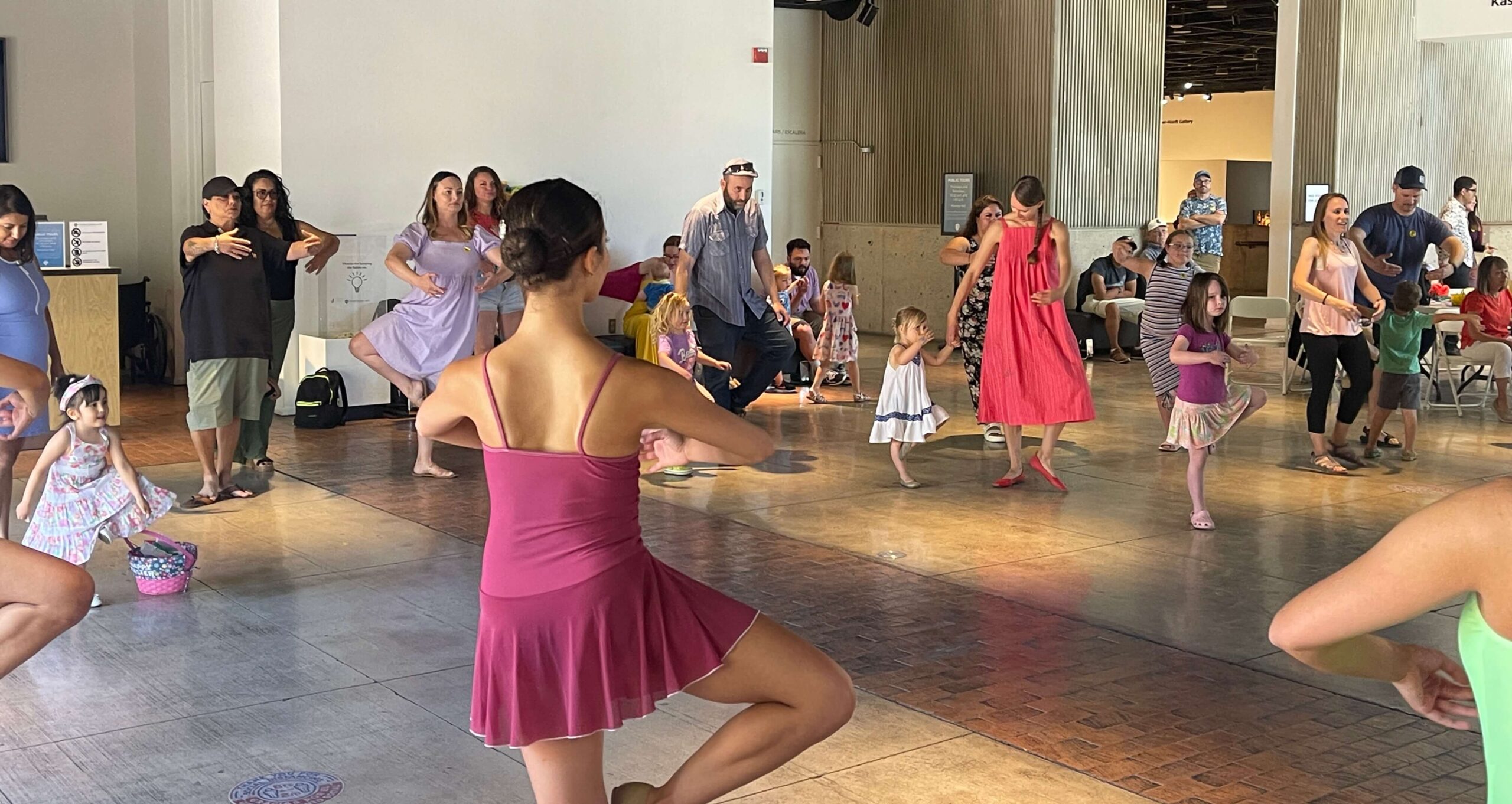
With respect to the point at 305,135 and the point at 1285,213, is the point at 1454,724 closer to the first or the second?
the point at 305,135

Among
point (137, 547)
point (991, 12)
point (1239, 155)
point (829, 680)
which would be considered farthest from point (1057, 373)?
point (1239, 155)

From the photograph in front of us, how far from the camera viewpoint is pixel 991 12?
59.1 feet

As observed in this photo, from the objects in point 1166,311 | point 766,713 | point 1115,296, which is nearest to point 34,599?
point 766,713

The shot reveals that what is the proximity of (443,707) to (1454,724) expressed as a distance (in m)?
3.35

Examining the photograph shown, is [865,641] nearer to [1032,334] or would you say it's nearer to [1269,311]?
[1032,334]

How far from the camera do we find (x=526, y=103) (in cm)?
1270

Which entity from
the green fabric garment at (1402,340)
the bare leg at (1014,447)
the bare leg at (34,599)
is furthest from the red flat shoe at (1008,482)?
the bare leg at (34,599)

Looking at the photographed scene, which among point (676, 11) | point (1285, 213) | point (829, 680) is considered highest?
point (676, 11)

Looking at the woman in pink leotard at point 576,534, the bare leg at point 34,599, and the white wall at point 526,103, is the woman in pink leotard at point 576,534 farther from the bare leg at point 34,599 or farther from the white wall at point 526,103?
the white wall at point 526,103

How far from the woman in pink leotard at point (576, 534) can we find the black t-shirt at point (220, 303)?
17.1 ft

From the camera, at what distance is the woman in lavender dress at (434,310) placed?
9.05 meters

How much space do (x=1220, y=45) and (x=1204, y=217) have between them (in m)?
11.6

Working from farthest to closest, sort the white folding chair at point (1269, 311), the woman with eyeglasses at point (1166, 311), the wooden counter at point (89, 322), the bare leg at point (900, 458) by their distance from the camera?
1. the white folding chair at point (1269, 311)
2. the wooden counter at point (89, 322)
3. the woman with eyeglasses at point (1166, 311)
4. the bare leg at point (900, 458)

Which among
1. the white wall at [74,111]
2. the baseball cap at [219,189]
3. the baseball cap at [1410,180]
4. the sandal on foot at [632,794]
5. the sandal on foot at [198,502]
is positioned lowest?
the sandal on foot at [198,502]
